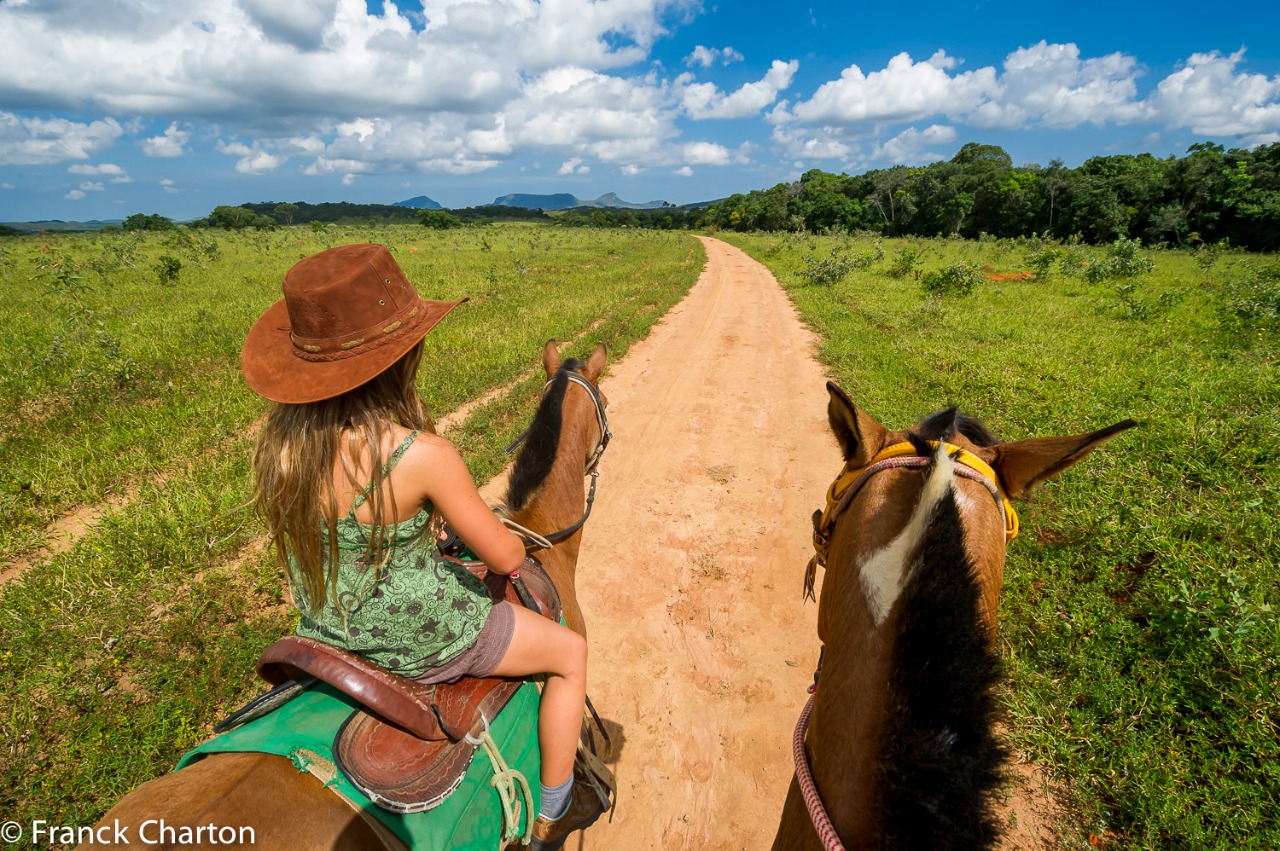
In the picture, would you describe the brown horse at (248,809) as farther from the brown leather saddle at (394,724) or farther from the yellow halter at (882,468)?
the yellow halter at (882,468)

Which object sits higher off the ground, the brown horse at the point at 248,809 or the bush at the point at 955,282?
the bush at the point at 955,282

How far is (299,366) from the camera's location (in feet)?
4.40

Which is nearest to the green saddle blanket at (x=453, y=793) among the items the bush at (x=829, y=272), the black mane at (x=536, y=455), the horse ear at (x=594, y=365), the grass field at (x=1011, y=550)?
the black mane at (x=536, y=455)

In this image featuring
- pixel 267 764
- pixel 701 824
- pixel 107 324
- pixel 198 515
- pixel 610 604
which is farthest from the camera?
pixel 107 324

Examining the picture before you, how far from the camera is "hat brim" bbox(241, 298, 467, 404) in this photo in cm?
127

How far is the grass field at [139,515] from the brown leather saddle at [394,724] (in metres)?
0.53

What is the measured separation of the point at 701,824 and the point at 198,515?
4414mm

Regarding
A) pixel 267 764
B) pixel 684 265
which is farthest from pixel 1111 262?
pixel 267 764

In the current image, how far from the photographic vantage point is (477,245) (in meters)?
31.4

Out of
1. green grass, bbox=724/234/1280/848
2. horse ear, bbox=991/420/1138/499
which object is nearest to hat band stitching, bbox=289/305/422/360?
horse ear, bbox=991/420/1138/499

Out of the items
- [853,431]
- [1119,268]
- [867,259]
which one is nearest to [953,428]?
[853,431]

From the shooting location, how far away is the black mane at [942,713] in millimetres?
914

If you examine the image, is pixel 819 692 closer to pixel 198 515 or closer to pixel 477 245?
pixel 198 515

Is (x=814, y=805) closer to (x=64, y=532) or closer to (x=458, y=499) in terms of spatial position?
(x=458, y=499)
